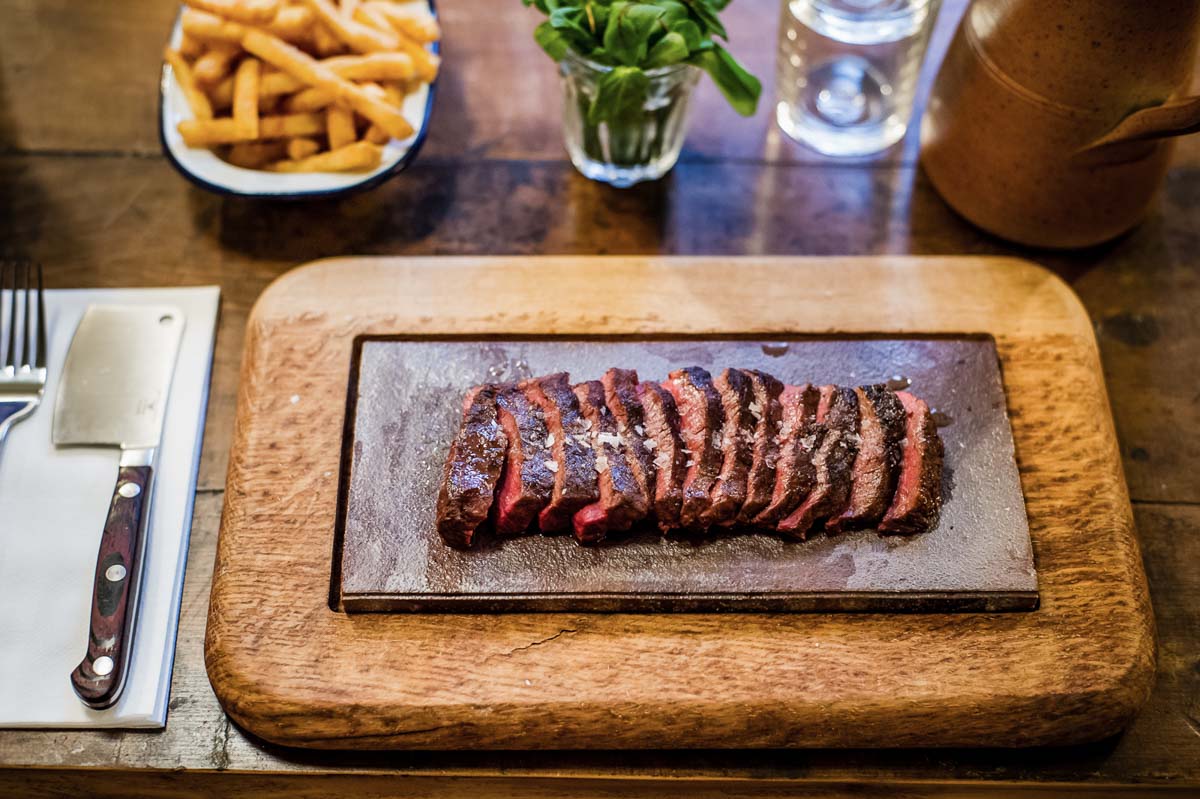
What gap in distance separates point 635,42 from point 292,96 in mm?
1039

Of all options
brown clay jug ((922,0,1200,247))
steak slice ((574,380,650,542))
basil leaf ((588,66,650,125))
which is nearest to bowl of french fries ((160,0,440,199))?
basil leaf ((588,66,650,125))

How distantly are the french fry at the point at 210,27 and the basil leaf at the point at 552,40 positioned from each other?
833 millimetres

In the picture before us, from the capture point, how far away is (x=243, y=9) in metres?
2.92

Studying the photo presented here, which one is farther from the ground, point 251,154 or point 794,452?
point 251,154

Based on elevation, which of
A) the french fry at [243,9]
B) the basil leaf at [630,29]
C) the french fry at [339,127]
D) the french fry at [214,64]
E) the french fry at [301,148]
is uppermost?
the basil leaf at [630,29]

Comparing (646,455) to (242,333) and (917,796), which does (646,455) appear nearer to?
(917,796)

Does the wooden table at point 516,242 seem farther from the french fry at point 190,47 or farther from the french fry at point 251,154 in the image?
the french fry at point 190,47

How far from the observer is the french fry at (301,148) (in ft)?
10.1

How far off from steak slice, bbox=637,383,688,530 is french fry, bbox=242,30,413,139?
1.08 metres

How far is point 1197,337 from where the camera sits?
307 centimetres

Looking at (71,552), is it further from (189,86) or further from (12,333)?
(189,86)

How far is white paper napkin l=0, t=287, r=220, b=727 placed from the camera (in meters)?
2.43

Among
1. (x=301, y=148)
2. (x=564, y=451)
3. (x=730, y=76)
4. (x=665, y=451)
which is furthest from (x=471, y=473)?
(x=730, y=76)

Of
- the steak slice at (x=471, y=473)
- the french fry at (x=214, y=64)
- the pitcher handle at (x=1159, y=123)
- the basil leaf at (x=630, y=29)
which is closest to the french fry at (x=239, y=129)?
the french fry at (x=214, y=64)
